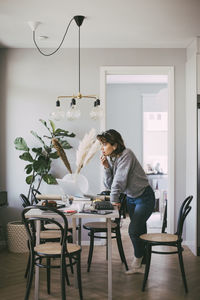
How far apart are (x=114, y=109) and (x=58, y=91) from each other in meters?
3.22

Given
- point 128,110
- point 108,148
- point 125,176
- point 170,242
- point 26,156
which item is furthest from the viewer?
point 128,110

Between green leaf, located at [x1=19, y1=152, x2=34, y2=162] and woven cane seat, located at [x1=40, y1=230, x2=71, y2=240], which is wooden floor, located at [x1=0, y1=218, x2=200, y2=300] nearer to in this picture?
woven cane seat, located at [x1=40, y1=230, x2=71, y2=240]

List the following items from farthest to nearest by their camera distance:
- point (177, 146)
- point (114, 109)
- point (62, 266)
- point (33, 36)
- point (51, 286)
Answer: point (114, 109) < point (177, 146) < point (33, 36) < point (51, 286) < point (62, 266)

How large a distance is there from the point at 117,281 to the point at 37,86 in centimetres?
274

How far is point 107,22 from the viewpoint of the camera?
419 cm

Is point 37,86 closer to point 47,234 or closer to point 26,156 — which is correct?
point 26,156

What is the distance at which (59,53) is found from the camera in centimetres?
523

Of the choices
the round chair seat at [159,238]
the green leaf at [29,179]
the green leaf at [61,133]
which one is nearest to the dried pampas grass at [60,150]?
the green leaf at [61,133]

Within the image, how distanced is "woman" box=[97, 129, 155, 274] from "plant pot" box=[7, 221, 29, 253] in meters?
1.57

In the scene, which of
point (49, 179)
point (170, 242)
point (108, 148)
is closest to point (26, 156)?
point (49, 179)

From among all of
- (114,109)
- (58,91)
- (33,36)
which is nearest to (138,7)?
(33,36)

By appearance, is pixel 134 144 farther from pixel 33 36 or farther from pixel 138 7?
pixel 138 7

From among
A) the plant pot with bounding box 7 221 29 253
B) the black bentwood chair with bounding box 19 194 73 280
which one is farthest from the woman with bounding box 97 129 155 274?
the plant pot with bounding box 7 221 29 253

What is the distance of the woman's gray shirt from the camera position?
141 inches
